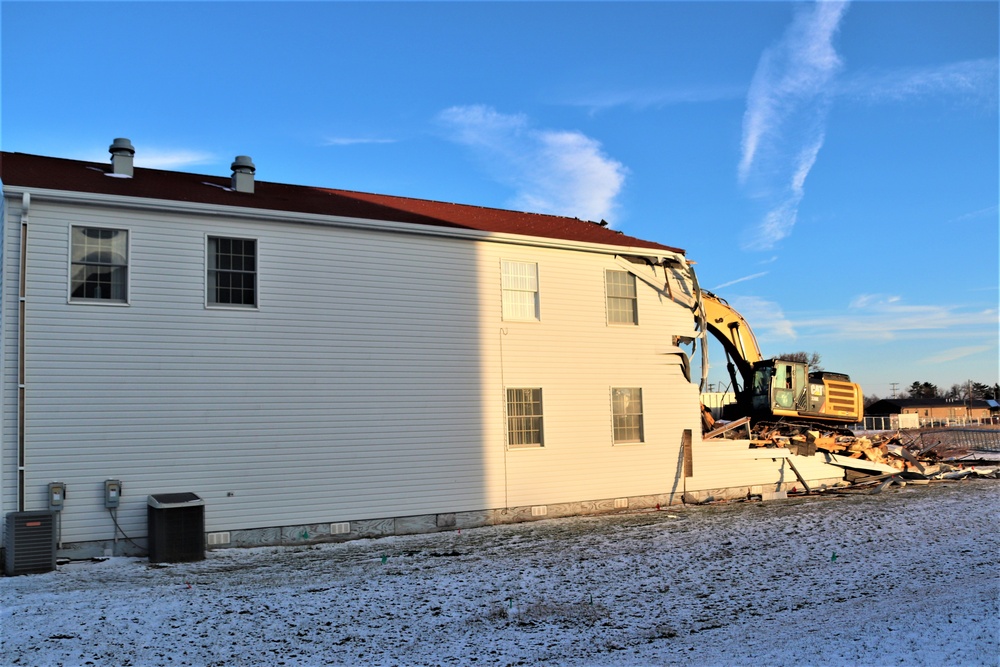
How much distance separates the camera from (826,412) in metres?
25.3

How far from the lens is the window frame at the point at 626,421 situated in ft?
67.5

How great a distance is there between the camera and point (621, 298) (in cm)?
2133

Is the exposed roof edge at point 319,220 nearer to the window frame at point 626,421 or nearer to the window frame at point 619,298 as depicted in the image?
the window frame at point 619,298

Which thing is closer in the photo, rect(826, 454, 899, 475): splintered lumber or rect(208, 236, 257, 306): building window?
rect(208, 236, 257, 306): building window

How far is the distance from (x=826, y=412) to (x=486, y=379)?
12.8 meters

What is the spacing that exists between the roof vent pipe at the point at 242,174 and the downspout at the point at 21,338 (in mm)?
4499

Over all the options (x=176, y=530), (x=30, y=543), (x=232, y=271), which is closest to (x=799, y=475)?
(x=232, y=271)

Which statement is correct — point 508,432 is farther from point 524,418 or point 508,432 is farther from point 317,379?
point 317,379

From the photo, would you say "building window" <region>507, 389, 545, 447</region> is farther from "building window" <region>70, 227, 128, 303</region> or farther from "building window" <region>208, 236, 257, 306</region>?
"building window" <region>70, 227, 128, 303</region>

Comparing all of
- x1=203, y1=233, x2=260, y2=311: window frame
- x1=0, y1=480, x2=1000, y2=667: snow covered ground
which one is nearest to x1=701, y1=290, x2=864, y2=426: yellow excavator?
x1=0, y1=480, x2=1000, y2=667: snow covered ground

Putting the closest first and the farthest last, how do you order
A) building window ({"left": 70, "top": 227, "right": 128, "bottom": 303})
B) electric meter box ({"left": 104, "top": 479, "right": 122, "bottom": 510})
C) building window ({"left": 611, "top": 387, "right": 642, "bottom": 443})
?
electric meter box ({"left": 104, "top": 479, "right": 122, "bottom": 510}), building window ({"left": 70, "top": 227, "right": 128, "bottom": 303}), building window ({"left": 611, "top": 387, "right": 642, "bottom": 443})

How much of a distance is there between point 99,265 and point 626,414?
13.0 meters

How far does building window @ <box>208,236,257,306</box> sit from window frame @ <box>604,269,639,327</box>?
9271 millimetres

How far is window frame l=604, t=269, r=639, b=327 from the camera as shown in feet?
68.9
